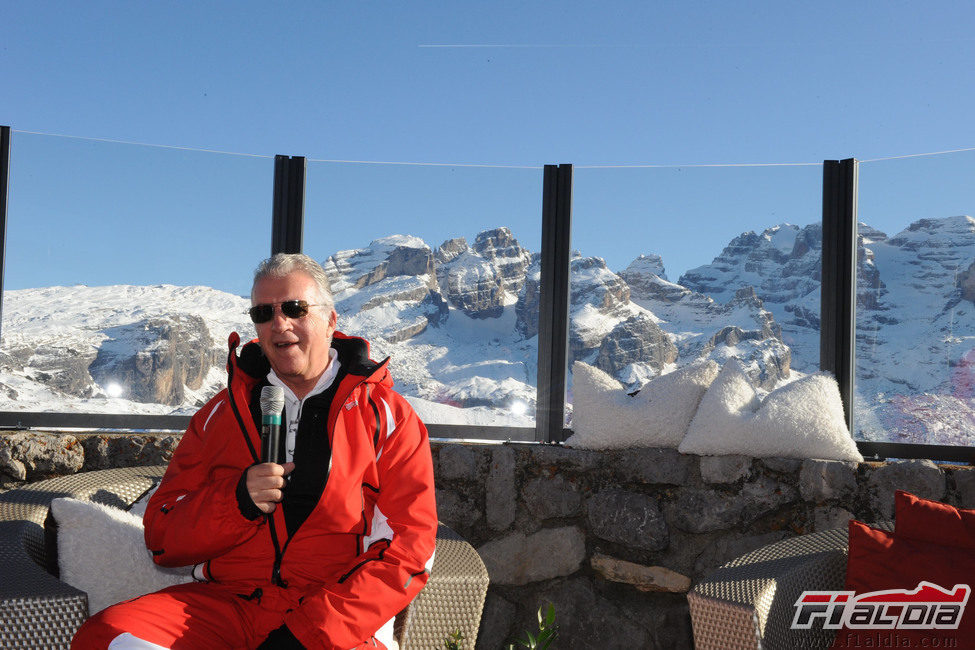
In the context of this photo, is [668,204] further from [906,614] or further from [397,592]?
[397,592]

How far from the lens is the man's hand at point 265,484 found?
1569 millimetres

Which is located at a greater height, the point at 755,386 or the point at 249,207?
the point at 249,207

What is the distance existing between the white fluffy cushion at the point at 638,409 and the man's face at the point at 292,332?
1.36 m

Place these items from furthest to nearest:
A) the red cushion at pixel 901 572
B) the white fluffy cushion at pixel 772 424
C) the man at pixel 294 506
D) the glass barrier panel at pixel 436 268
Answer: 1. the glass barrier panel at pixel 436 268
2. the white fluffy cushion at pixel 772 424
3. the red cushion at pixel 901 572
4. the man at pixel 294 506

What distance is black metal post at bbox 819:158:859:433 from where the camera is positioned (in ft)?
10.1

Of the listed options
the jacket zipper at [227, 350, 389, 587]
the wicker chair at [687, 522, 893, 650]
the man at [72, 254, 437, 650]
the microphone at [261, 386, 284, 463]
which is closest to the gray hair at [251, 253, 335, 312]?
the man at [72, 254, 437, 650]

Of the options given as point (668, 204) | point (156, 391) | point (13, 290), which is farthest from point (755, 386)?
point (13, 290)

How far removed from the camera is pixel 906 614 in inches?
73.2

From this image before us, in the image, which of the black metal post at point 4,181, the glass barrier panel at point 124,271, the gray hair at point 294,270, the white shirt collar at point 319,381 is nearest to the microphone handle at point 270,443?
the white shirt collar at point 319,381

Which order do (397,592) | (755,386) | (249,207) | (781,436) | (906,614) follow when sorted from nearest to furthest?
(397,592) → (906,614) → (781,436) → (755,386) → (249,207)

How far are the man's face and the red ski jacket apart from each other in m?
0.08

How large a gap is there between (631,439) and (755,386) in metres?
0.63

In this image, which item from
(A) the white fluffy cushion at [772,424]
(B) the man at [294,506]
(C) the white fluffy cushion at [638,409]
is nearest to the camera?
(B) the man at [294,506]

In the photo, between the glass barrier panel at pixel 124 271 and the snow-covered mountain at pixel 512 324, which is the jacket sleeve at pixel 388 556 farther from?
the glass barrier panel at pixel 124 271
